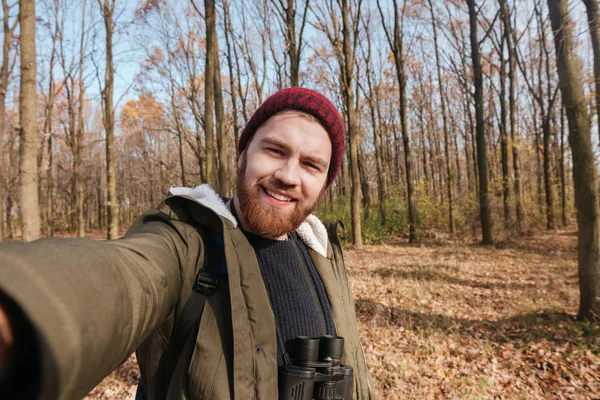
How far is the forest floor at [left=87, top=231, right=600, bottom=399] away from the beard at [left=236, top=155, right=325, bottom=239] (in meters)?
3.17

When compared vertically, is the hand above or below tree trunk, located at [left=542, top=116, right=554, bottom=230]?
below

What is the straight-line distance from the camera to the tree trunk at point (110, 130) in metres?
11.8

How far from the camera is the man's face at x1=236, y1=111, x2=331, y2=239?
4.61 feet

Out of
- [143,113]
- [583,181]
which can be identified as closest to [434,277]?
[583,181]

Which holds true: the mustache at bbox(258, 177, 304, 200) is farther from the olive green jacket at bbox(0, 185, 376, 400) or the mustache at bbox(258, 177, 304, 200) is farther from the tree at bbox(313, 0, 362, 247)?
the tree at bbox(313, 0, 362, 247)

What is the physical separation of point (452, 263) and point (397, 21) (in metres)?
9.62

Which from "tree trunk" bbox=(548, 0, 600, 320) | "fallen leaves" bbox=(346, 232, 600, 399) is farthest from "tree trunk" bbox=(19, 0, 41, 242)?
"tree trunk" bbox=(548, 0, 600, 320)

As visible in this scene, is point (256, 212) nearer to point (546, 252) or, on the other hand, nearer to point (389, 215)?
point (546, 252)

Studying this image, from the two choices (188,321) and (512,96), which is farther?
(512,96)

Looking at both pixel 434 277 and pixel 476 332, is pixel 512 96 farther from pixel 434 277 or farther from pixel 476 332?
pixel 476 332

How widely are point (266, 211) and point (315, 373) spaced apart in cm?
64

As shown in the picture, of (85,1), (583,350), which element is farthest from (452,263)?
(85,1)

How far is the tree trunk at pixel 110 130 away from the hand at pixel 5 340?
12659 mm

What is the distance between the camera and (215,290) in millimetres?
1094
